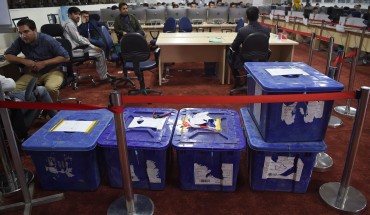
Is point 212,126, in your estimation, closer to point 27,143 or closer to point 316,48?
point 27,143

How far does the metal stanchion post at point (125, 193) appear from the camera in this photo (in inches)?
59.0

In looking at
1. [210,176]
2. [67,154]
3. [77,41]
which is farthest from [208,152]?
[77,41]

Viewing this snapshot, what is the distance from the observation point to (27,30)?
2.89m

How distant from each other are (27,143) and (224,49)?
129 inches

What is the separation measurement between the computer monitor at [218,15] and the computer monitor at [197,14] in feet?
0.46

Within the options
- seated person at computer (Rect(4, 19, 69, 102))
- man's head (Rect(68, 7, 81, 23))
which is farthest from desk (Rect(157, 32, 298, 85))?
seated person at computer (Rect(4, 19, 69, 102))

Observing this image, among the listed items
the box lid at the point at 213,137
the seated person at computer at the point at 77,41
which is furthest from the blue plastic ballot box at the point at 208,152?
the seated person at computer at the point at 77,41

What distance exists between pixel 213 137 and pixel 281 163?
489 millimetres

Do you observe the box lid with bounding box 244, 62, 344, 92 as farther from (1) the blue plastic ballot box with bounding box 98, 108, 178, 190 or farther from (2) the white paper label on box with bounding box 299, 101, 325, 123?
(1) the blue plastic ballot box with bounding box 98, 108, 178, 190

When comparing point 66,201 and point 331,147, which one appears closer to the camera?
point 66,201

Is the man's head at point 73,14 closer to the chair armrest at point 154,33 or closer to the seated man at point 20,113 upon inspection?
the seated man at point 20,113

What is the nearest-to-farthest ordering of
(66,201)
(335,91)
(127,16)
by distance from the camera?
(335,91) < (66,201) < (127,16)

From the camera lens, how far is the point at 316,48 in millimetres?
7266

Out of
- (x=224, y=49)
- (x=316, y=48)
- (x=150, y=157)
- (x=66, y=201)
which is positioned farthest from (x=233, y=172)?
(x=316, y=48)
